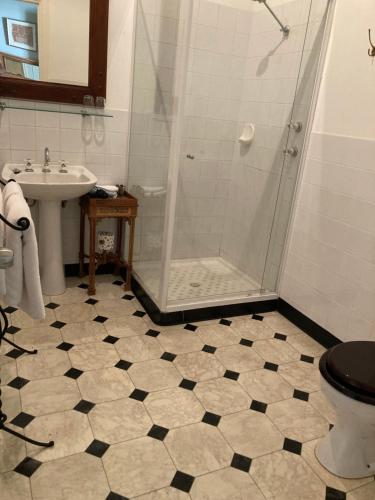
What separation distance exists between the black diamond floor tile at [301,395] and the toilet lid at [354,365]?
0.52m

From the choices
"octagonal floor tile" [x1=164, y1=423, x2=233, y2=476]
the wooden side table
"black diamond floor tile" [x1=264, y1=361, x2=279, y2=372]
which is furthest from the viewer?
the wooden side table

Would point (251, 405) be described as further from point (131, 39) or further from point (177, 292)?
point (131, 39)

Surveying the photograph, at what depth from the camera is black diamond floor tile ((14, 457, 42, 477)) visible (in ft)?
4.89

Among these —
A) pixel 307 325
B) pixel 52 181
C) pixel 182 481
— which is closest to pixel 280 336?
pixel 307 325

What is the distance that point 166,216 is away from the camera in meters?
2.40

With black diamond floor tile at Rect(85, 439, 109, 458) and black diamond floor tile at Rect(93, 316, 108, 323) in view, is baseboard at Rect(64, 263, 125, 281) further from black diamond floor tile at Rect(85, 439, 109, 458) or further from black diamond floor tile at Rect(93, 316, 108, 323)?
black diamond floor tile at Rect(85, 439, 109, 458)

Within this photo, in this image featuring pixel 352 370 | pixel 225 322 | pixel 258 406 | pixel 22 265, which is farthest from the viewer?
pixel 225 322

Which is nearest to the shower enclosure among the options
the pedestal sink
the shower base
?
the shower base

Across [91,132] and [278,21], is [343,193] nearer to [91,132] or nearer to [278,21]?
[278,21]

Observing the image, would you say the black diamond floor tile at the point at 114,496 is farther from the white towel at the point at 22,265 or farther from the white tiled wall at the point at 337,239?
the white tiled wall at the point at 337,239

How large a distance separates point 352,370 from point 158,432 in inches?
33.8

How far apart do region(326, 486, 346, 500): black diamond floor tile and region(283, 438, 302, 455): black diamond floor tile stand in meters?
0.19

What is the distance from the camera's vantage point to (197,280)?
2984 millimetres

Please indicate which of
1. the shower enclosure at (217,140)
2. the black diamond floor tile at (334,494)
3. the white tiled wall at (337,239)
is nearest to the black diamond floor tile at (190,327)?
the shower enclosure at (217,140)
